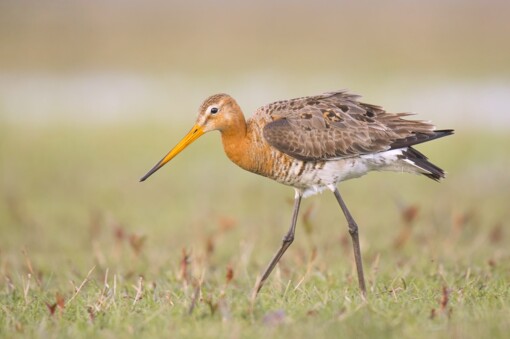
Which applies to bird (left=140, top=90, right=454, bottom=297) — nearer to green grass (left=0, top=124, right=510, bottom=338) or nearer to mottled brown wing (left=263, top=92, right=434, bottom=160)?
mottled brown wing (left=263, top=92, right=434, bottom=160)

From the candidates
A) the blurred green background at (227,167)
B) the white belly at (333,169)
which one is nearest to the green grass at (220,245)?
the blurred green background at (227,167)

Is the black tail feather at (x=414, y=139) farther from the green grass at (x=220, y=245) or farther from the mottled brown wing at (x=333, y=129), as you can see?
the green grass at (x=220, y=245)

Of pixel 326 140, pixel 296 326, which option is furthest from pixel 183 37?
pixel 296 326

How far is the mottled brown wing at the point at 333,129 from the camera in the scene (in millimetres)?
6699

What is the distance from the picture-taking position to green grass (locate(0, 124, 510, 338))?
17.1ft

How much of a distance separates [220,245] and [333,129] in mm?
2737

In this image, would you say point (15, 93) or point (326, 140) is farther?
point (15, 93)

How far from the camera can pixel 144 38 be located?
28.6 m

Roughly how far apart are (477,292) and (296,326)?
1.50 meters

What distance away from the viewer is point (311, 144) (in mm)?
6715

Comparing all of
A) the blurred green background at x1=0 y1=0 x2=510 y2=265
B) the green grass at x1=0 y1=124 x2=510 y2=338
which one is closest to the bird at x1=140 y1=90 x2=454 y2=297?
the green grass at x1=0 y1=124 x2=510 y2=338

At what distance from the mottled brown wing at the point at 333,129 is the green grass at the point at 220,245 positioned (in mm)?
802

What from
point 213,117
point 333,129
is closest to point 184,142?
point 213,117

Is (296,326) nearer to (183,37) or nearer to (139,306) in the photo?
(139,306)
